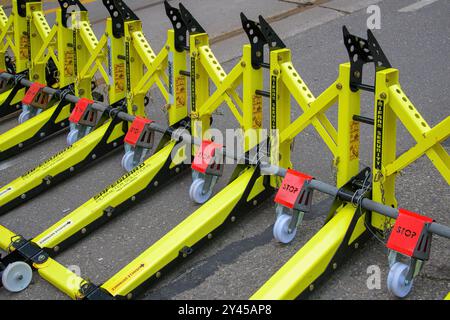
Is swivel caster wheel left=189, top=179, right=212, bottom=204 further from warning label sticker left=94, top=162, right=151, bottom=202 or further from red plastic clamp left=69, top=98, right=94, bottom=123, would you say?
red plastic clamp left=69, top=98, right=94, bottom=123

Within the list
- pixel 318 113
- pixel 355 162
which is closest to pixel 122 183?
pixel 318 113

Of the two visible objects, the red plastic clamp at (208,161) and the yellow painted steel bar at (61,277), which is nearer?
the yellow painted steel bar at (61,277)

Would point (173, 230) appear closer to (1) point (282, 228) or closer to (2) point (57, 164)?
(1) point (282, 228)

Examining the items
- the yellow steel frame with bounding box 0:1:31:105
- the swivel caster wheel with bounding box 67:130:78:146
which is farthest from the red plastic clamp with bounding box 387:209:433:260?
the yellow steel frame with bounding box 0:1:31:105

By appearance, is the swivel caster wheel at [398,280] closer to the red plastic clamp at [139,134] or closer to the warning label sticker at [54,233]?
the warning label sticker at [54,233]

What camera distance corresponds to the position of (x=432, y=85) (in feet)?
24.2

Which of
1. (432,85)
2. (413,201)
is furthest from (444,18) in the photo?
(413,201)

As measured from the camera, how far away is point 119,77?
6.59 metres

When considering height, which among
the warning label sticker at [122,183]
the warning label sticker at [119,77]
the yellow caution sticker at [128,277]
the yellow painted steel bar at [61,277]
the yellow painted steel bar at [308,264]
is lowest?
the yellow painted steel bar at [61,277]

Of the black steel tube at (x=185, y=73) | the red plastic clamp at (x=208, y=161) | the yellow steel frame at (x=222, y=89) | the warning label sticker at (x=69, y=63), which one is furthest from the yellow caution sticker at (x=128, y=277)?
the warning label sticker at (x=69, y=63)

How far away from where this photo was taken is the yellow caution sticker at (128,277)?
179 inches

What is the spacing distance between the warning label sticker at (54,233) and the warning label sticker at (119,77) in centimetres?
173

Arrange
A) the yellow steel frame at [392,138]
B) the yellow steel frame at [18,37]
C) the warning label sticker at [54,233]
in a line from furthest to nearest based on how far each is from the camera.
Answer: the yellow steel frame at [18,37], the warning label sticker at [54,233], the yellow steel frame at [392,138]

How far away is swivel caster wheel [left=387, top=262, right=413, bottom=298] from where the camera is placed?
14.0 ft
